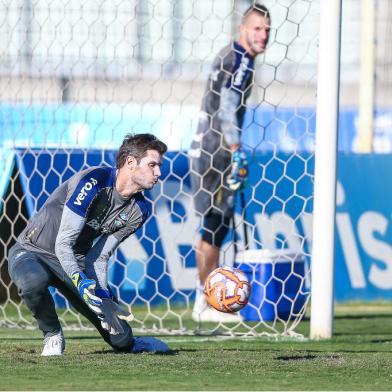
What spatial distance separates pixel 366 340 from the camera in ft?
24.5

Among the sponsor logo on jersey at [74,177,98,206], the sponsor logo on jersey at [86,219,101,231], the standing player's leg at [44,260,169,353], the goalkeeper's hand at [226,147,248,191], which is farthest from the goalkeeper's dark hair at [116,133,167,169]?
the goalkeeper's hand at [226,147,248,191]

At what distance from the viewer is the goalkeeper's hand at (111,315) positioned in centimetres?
567

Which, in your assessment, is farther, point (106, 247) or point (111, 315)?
point (106, 247)

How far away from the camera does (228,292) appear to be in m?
6.27

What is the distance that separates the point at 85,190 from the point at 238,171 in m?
2.98

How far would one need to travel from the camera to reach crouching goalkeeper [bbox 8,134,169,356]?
238 inches

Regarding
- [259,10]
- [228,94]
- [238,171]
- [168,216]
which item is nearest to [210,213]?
[238,171]

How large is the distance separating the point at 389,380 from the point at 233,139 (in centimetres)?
386

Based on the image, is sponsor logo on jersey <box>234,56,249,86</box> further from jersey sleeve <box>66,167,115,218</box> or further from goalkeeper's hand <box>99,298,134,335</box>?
goalkeeper's hand <box>99,298,134,335</box>

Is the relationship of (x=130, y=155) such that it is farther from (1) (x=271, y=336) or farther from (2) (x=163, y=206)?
(2) (x=163, y=206)

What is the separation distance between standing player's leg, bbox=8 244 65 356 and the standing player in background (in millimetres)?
2573

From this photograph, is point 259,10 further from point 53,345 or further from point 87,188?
point 53,345

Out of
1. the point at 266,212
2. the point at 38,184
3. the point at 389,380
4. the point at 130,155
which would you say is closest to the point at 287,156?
the point at 266,212

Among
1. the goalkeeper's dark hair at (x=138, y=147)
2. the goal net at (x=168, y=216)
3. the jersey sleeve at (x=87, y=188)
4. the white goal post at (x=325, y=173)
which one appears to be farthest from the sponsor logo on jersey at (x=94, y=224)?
the goal net at (x=168, y=216)
